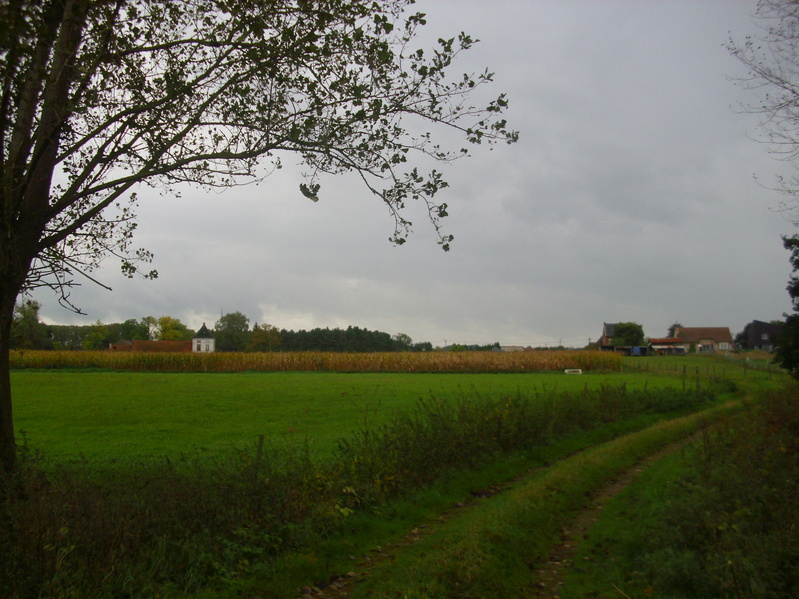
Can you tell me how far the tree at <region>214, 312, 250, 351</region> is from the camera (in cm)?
11227

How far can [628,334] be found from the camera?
128 m

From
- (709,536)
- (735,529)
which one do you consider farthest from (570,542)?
(735,529)

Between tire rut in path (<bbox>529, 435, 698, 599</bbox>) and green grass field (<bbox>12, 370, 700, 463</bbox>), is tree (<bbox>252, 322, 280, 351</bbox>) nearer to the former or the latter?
green grass field (<bbox>12, 370, 700, 463</bbox>)

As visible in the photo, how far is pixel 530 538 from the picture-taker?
8836 mm

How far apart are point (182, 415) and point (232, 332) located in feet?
309

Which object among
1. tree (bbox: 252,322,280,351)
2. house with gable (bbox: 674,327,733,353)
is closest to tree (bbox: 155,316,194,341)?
tree (bbox: 252,322,280,351)

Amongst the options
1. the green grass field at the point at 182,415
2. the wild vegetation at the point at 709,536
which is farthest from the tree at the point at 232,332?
the wild vegetation at the point at 709,536

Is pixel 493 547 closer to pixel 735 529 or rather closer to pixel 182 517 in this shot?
pixel 735 529

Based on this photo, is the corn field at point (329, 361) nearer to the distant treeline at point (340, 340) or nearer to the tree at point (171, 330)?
the distant treeline at point (340, 340)

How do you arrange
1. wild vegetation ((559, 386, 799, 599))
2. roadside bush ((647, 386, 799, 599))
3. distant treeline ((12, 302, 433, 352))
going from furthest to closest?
1. distant treeline ((12, 302, 433, 352))
2. wild vegetation ((559, 386, 799, 599))
3. roadside bush ((647, 386, 799, 599))

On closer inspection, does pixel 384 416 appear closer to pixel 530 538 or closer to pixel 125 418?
pixel 125 418

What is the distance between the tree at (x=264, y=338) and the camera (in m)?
107

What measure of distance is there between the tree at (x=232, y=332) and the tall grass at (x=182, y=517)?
102 metres

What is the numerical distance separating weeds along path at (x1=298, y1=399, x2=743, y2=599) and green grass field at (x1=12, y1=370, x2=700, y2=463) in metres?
2.73
